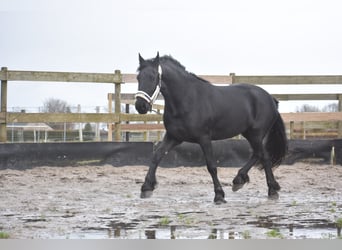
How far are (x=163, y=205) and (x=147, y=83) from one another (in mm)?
919

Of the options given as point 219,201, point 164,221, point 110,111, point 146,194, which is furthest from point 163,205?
point 110,111

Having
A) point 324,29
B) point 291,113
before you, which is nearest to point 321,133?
point 291,113

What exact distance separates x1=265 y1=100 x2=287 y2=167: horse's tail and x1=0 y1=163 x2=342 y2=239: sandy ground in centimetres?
30

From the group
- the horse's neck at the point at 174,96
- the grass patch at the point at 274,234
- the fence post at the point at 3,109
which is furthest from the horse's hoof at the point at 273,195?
the fence post at the point at 3,109

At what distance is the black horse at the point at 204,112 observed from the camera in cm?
432

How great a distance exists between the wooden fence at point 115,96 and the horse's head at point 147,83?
2.27 metres

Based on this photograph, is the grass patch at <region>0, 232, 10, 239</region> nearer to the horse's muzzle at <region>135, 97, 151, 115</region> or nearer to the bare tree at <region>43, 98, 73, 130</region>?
the horse's muzzle at <region>135, 97, 151, 115</region>

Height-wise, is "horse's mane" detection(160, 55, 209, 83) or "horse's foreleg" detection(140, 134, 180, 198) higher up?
"horse's mane" detection(160, 55, 209, 83)

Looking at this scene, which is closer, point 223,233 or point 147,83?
point 223,233

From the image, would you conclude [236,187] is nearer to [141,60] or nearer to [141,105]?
[141,105]

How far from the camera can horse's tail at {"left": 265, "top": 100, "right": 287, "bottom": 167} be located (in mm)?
5133

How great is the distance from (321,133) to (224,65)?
298cm

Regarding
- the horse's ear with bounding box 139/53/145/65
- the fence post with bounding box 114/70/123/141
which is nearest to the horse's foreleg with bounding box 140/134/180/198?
the horse's ear with bounding box 139/53/145/65

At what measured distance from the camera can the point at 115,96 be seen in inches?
267
